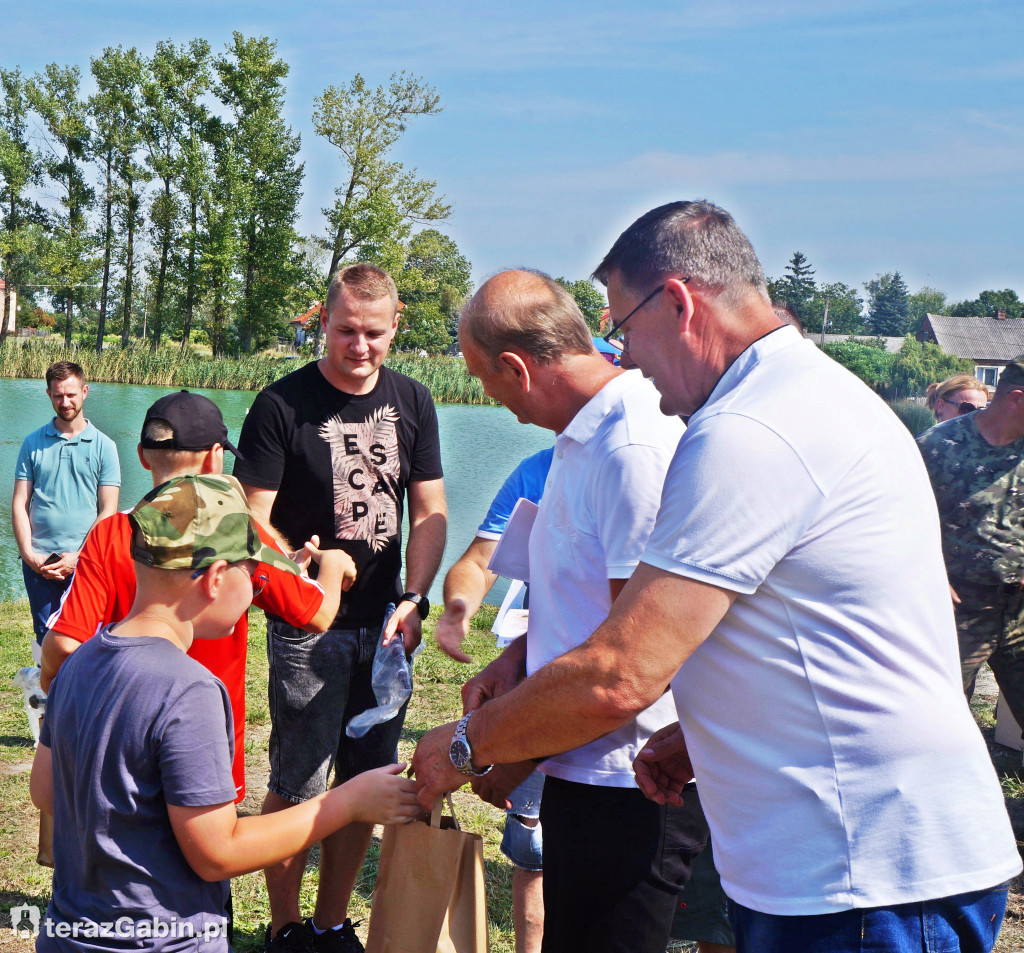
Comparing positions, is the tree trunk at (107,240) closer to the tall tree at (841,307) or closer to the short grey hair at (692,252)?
the short grey hair at (692,252)

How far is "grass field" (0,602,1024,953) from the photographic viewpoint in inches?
150

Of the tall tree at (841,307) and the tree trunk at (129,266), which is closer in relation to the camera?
the tree trunk at (129,266)

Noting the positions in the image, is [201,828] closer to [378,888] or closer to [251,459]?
[378,888]

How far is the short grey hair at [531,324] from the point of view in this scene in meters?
2.40

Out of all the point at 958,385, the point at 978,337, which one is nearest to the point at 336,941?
the point at 958,385

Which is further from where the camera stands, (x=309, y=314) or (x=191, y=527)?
(x=309, y=314)

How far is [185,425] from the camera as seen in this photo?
2.77 metres

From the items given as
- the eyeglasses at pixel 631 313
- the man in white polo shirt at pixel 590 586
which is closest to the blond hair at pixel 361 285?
the man in white polo shirt at pixel 590 586

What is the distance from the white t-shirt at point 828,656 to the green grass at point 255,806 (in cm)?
255

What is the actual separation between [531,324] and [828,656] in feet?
3.92

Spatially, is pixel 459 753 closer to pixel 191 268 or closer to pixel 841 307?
pixel 191 268

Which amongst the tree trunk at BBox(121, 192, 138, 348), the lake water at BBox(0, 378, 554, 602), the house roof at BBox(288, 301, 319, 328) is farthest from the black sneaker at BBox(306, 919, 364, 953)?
the tree trunk at BBox(121, 192, 138, 348)

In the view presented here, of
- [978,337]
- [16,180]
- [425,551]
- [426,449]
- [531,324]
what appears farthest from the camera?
[16,180]

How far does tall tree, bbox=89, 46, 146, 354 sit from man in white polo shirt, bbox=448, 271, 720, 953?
46012 mm
